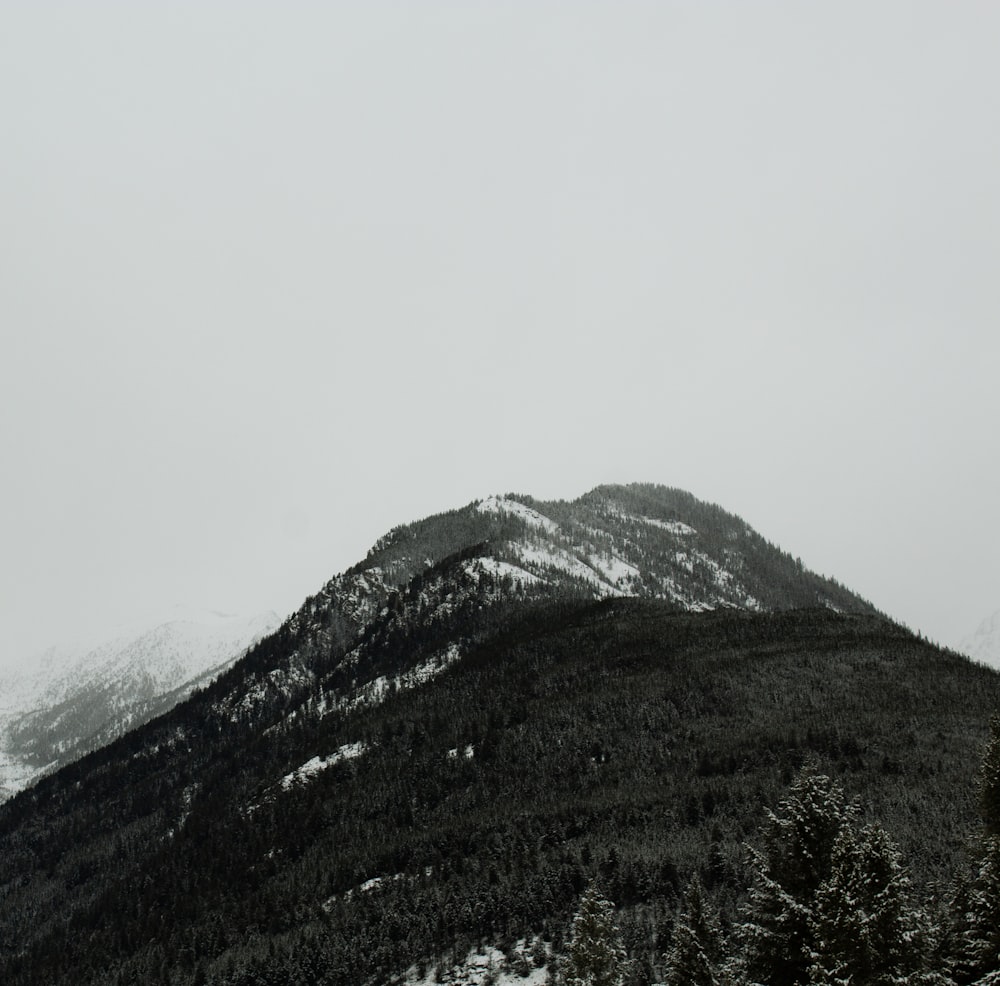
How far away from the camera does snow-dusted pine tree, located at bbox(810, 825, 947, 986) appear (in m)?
27.6

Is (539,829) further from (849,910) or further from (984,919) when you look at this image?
(849,910)

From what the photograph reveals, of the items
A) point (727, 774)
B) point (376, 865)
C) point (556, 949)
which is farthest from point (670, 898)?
point (376, 865)

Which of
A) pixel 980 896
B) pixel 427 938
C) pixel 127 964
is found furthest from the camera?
pixel 127 964

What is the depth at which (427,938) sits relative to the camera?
120m

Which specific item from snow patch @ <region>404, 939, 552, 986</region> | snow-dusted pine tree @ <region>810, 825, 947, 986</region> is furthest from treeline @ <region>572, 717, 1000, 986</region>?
snow patch @ <region>404, 939, 552, 986</region>

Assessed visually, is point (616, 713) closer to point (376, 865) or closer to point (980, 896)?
point (376, 865)

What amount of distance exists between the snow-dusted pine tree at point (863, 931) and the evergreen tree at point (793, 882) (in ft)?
3.04

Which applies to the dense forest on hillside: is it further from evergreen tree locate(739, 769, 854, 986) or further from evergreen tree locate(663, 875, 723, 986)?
evergreen tree locate(739, 769, 854, 986)

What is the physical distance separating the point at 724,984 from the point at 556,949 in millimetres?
77752

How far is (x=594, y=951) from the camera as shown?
5022cm

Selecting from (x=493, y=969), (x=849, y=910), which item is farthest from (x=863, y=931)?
(x=493, y=969)

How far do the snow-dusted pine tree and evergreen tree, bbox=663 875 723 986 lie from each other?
42.0ft

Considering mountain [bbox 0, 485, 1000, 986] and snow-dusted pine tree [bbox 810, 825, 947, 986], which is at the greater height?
snow-dusted pine tree [bbox 810, 825, 947, 986]

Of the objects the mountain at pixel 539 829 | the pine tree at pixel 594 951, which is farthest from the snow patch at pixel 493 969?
the pine tree at pixel 594 951
